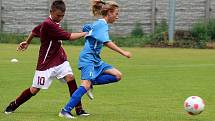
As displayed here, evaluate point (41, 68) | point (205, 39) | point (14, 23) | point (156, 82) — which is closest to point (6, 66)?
point (156, 82)

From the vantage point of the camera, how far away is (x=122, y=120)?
8930mm

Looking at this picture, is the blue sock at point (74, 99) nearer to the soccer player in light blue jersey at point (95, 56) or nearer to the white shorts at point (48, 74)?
the soccer player in light blue jersey at point (95, 56)

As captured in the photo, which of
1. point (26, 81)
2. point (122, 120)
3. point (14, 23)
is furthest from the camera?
point (14, 23)

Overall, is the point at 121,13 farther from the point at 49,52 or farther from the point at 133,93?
the point at 49,52

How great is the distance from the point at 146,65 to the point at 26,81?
6.67 metres

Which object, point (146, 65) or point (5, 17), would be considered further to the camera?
point (5, 17)

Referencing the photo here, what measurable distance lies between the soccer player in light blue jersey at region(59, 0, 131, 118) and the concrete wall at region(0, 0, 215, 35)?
27.9m

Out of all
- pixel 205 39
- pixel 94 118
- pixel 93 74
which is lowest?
pixel 205 39

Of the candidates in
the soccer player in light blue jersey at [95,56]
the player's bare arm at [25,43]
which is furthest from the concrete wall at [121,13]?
the soccer player in light blue jersey at [95,56]

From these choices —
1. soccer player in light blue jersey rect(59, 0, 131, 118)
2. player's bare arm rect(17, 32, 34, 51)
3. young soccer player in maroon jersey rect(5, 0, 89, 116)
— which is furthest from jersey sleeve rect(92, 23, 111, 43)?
player's bare arm rect(17, 32, 34, 51)

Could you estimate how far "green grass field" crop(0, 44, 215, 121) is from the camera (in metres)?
9.48

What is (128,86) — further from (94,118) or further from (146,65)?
(146,65)

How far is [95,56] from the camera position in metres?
9.43

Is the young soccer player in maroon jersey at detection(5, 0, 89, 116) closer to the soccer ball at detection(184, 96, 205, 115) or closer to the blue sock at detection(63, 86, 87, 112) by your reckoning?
the blue sock at detection(63, 86, 87, 112)
